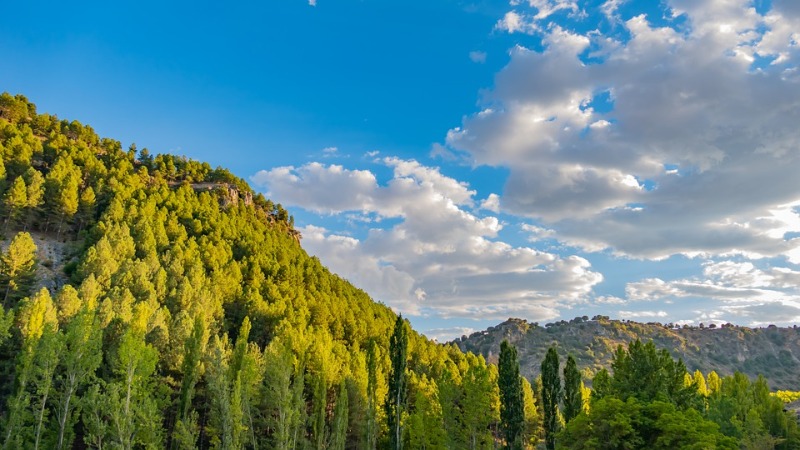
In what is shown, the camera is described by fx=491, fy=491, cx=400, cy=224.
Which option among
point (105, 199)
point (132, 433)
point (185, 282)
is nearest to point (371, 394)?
point (132, 433)

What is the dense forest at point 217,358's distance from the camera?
43.6 meters

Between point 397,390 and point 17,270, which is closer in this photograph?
point 397,390

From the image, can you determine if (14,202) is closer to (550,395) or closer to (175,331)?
(175,331)

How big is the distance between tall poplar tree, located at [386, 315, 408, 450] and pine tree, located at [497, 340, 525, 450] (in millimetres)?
13964

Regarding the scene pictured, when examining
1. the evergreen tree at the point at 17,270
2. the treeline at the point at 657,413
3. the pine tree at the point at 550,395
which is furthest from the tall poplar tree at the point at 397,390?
the evergreen tree at the point at 17,270

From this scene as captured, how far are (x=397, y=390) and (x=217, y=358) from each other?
74.3ft

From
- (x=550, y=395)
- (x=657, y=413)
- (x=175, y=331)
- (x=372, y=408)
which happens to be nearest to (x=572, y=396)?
(x=550, y=395)

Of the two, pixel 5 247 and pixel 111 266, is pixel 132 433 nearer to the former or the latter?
pixel 111 266

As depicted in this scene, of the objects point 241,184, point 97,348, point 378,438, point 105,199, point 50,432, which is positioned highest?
point 241,184

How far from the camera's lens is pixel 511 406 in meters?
64.3

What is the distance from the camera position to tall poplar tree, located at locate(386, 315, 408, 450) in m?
58.8

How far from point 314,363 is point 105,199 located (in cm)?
6077

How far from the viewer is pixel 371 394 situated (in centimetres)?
6488

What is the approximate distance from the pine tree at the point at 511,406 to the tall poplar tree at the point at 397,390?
14.0 meters
